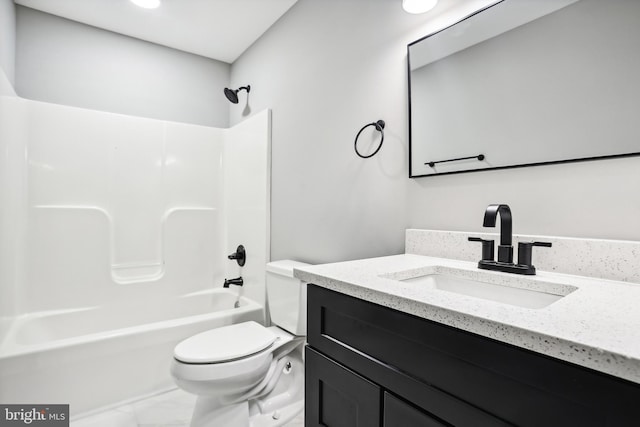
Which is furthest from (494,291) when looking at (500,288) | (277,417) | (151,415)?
(151,415)

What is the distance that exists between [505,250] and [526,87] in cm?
53

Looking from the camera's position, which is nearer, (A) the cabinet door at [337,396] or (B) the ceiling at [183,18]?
(A) the cabinet door at [337,396]

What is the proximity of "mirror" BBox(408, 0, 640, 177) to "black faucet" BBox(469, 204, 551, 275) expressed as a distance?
0.23m

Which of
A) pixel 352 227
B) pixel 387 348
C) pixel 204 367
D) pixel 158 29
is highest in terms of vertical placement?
pixel 158 29

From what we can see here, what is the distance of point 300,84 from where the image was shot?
80.0 inches

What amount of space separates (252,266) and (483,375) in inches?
80.9

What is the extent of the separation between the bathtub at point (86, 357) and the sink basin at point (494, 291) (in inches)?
56.7

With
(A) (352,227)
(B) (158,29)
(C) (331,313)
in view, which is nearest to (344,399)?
(C) (331,313)

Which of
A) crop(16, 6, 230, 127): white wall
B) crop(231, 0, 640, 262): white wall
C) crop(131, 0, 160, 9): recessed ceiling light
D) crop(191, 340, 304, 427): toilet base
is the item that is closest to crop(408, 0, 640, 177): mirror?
crop(231, 0, 640, 262): white wall

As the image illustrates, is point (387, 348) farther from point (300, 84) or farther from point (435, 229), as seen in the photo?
point (300, 84)

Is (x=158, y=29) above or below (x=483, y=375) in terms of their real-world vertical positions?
above

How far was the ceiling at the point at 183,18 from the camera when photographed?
6.95ft

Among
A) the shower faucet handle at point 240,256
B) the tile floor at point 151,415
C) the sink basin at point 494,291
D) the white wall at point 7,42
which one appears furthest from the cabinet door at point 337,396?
the white wall at point 7,42

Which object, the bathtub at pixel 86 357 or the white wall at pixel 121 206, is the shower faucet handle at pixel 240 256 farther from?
the bathtub at pixel 86 357
